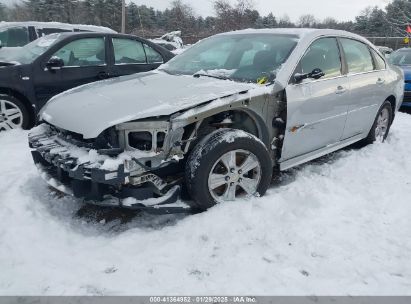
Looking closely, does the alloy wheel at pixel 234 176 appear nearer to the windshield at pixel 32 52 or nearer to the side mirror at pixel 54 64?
the side mirror at pixel 54 64

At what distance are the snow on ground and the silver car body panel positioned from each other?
0.59 metres

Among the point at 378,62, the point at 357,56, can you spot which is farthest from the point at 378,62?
the point at 357,56

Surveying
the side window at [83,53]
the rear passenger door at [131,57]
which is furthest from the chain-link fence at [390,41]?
the side window at [83,53]

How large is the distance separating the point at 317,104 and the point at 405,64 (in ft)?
24.4

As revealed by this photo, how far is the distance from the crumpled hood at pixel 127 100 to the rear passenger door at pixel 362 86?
1.69 meters

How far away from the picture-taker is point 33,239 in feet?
9.36

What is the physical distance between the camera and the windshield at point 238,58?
374 cm

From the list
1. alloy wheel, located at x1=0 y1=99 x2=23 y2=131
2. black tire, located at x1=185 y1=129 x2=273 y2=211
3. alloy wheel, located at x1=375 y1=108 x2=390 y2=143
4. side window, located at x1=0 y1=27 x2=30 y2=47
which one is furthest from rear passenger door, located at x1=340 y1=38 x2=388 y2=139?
side window, located at x1=0 y1=27 x2=30 y2=47

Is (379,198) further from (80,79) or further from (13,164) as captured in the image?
(80,79)

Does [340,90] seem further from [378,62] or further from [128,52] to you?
[128,52]

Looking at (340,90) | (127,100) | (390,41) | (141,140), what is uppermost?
(127,100)

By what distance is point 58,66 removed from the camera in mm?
5707

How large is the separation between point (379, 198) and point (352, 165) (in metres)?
0.90

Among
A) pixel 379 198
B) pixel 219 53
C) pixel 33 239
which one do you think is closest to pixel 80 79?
pixel 219 53
